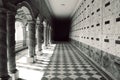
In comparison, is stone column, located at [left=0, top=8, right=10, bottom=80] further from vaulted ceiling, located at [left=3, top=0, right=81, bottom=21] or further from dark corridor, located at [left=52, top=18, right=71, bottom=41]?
dark corridor, located at [left=52, top=18, right=71, bottom=41]

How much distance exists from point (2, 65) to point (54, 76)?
213 cm

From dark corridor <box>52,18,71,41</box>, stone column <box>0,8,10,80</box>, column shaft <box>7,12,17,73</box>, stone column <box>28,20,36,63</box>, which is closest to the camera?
stone column <box>0,8,10,80</box>

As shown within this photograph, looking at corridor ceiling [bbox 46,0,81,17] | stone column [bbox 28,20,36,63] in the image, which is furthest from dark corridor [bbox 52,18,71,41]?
stone column [bbox 28,20,36,63]

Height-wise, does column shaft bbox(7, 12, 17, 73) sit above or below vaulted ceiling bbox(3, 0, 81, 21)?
below

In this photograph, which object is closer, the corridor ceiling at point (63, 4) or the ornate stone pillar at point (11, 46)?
the ornate stone pillar at point (11, 46)

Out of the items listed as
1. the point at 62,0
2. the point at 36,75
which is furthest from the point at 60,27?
the point at 36,75

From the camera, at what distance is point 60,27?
29656 millimetres

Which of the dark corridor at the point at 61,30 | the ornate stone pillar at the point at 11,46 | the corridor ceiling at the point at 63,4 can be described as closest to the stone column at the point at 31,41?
the ornate stone pillar at the point at 11,46

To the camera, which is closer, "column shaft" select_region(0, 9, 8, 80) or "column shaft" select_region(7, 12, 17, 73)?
"column shaft" select_region(0, 9, 8, 80)

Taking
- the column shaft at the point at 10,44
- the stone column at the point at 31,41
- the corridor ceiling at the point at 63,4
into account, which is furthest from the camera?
the corridor ceiling at the point at 63,4

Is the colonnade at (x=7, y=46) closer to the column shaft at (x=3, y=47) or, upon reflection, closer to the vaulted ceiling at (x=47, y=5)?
the column shaft at (x=3, y=47)

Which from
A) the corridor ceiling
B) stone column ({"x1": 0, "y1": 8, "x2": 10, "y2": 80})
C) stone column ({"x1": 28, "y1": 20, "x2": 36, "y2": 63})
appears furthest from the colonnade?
the corridor ceiling

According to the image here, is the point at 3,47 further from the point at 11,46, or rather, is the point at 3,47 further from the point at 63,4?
the point at 63,4

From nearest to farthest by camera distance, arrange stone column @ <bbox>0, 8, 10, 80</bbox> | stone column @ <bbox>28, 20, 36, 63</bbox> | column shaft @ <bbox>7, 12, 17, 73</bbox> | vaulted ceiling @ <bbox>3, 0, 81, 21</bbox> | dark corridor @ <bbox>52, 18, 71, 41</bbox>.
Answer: stone column @ <bbox>0, 8, 10, 80</bbox>, column shaft @ <bbox>7, 12, 17, 73</bbox>, stone column @ <bbox>28, 20, 36, 63</bbox>, vaulted ceiling @ <bbox>3, 0, 81, 21</bbox>, dark corridor @ <bbox>52, 18, 71, 41</bbox>
